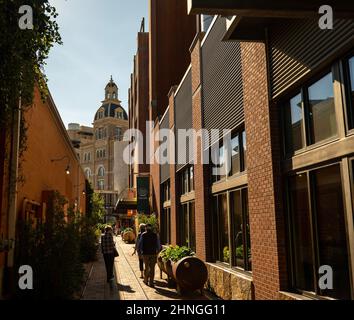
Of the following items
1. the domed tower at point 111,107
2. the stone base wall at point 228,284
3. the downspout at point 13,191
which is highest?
the domed tower at point 111,107

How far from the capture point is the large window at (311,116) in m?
5.70

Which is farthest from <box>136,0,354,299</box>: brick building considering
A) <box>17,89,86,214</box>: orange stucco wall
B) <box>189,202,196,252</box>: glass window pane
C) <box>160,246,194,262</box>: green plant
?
<box>17,89,86,214</box>: orange stucco wall

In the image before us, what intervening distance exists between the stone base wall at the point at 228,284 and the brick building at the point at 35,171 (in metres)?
4.11

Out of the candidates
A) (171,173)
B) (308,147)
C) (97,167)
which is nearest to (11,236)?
(308,147)

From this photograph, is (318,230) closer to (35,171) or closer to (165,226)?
(35,171)

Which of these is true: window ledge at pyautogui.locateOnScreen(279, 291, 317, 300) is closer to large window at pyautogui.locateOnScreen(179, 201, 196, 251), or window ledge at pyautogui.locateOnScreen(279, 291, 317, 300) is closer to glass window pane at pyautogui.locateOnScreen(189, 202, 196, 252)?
large window at pyautogui.locateOnScreen(179, 201, 196, 251)

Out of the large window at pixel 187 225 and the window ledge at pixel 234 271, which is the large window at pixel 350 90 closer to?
the window ledge at pixel 234 271

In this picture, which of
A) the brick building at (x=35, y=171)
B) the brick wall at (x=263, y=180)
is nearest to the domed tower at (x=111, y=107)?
the brick building at (x=35, y=171)

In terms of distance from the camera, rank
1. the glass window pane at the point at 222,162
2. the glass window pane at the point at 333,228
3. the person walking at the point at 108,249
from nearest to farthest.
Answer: the glass window pane at the point at 333,228 → the glass window pane at the point at 222,162 → the person walking at the point at 108,249

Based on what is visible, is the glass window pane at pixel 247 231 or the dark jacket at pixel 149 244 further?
the dark jacket at pixel 149 244

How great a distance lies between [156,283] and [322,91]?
26.6ft

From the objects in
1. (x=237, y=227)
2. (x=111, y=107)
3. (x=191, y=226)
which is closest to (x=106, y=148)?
(x=111, y=107)

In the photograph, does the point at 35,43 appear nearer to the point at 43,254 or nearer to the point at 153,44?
the point at 43,254

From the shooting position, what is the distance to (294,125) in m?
6.77
